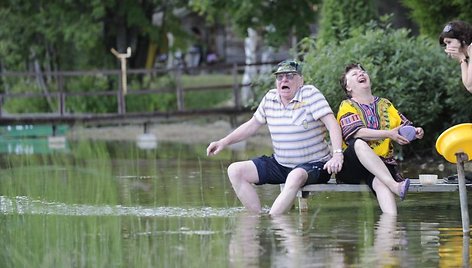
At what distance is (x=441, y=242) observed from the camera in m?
9.63

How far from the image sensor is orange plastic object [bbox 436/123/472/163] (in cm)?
974

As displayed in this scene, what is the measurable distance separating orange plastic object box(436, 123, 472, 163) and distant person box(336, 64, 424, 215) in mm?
1456

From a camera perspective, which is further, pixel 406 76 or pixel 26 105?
pixel 26 105

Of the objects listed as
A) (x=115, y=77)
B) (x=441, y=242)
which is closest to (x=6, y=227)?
(x=441, y=242)

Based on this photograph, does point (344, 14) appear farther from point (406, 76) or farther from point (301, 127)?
point (301, 127)

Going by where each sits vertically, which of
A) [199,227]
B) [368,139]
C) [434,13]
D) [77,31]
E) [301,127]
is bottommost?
[199,227]

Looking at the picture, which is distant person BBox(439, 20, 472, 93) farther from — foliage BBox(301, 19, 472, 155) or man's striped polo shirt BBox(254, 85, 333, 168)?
foliage BBox(301, 19, 472, 155)

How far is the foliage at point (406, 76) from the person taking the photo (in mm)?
17156

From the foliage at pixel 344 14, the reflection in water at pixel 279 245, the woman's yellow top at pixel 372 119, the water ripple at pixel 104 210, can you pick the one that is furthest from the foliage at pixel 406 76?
the reflection in water at pixel 279 245

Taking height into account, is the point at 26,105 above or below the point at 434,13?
above

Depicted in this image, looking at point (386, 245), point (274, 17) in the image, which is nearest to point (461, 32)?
point (386, 245)

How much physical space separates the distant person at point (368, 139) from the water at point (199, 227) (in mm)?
292

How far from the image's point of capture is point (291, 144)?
11.8 meters

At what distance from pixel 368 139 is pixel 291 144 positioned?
0.72 meters
